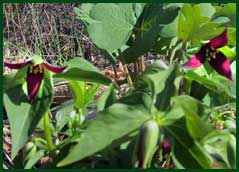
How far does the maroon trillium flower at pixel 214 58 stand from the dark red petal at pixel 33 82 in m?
0.23

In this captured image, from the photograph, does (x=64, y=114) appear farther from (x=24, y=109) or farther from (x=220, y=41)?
(x=220, y=41)

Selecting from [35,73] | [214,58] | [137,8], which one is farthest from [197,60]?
[137,8]

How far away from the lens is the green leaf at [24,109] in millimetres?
946

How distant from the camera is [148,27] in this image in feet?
4.15

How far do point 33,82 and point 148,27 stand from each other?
0.39 m

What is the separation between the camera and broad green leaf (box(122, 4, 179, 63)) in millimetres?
1217

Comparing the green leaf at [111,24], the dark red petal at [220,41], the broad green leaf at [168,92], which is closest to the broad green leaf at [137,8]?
the green leaf at [111,24]

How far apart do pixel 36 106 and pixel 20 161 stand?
12 cm

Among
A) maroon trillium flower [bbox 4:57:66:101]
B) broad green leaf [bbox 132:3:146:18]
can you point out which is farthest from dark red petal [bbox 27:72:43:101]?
broad green leaf [bbox 132:3:146:18]

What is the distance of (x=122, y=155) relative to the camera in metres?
0.91

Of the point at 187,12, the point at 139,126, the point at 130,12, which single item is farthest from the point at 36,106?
the point at 130,12

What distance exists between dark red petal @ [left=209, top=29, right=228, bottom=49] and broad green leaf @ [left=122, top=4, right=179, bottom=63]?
232 millimetres

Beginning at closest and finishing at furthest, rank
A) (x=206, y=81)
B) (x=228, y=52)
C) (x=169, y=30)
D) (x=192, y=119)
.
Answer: (x=192, y=119)
(x=206, y=81)
(x=228, y=52)
(x=169, y=30)

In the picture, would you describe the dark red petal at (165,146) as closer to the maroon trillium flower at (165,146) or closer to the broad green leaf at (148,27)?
the maroon trillium flower at (165,146)
